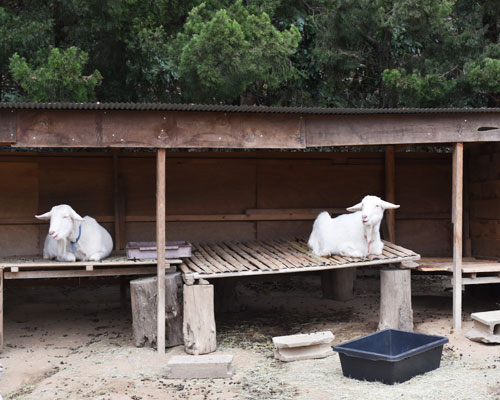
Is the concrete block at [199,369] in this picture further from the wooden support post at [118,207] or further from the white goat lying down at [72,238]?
the wooden support post at [118,207]

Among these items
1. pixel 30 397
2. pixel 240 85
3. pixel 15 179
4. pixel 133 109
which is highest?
pixel 240 85

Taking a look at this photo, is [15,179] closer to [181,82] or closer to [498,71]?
[181,82]

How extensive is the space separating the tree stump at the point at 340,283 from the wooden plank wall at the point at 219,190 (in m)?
0.89

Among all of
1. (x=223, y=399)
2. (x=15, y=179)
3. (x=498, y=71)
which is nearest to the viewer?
(x=223, y=399)

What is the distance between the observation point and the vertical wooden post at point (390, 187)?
11.1 metres

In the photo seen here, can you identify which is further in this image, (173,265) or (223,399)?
(173,265)

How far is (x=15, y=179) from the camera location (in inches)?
397

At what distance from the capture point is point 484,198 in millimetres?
10797

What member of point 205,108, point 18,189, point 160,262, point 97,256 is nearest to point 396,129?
point 205,108

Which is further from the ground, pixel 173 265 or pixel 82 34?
pixel 82 34

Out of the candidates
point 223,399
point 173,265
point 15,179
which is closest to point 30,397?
point 223,399

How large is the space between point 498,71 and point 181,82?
5827mm

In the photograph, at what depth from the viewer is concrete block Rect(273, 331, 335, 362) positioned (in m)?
7.52

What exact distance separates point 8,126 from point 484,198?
7635mm
